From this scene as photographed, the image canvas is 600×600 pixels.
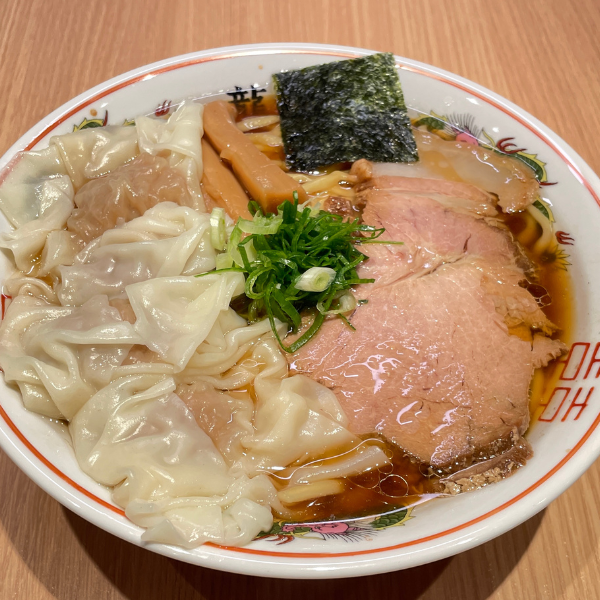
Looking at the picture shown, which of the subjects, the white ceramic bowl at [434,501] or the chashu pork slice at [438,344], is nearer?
the white ceramic bowl at [434,501]

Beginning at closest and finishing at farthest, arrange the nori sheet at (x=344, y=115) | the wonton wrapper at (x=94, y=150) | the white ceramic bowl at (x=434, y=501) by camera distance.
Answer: the white ceramic bowl at (x=434, y=501) < the wonton wrapper at (x=94, y=150) < the nori sheet at (x=344, y=115)

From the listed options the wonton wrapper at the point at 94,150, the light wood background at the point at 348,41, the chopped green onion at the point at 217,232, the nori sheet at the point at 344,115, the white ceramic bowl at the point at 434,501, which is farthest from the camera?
the light wood background at the point at 348,41

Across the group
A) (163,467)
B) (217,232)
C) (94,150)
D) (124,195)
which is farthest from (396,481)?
(94,150)

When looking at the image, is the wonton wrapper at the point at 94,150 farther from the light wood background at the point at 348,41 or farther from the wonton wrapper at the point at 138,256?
the light wood background at the point at 348,41

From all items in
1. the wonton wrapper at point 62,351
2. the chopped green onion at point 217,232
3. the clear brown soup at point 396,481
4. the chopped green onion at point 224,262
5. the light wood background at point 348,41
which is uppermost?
the light wood background at point 348,41

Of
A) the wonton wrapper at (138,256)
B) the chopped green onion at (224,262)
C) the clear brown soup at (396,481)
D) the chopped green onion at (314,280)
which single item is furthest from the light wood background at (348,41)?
the chopped green onion at (314,280)

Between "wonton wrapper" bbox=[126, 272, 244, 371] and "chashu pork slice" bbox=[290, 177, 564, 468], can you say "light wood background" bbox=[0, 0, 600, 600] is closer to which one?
"chashu pork slice" bbox=[290, 177, 564, 468]

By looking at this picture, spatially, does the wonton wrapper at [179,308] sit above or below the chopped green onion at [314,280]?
below
